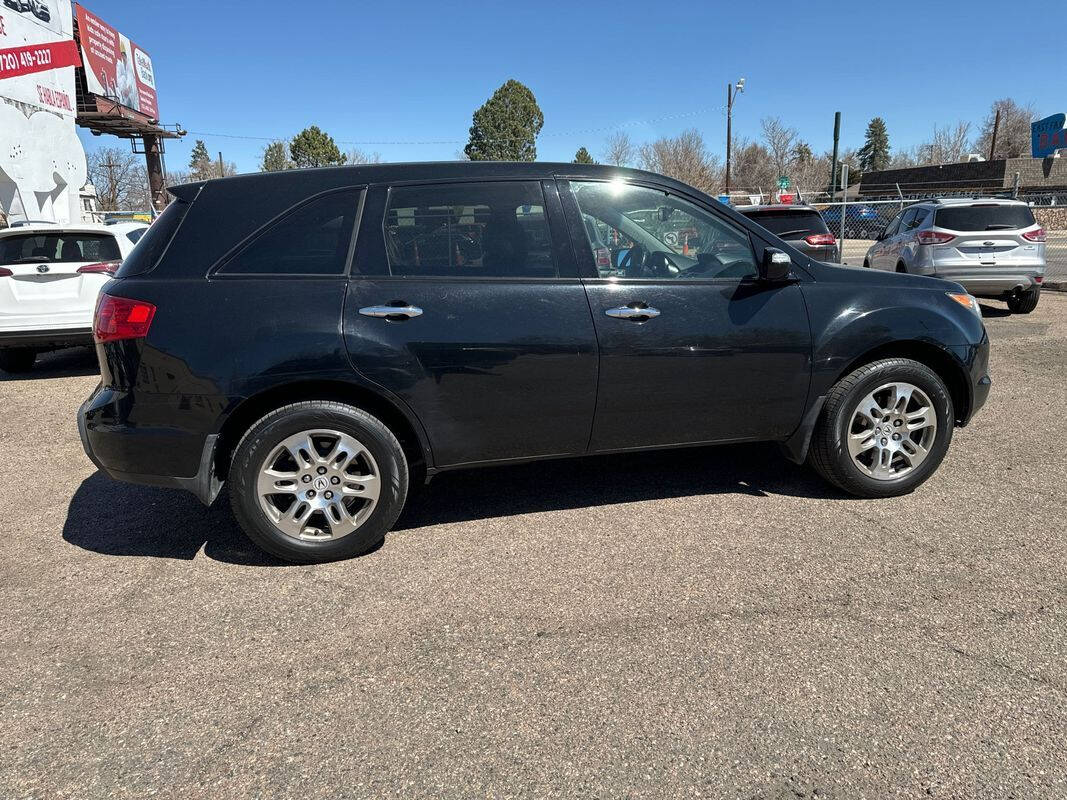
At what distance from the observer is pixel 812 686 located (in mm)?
2492

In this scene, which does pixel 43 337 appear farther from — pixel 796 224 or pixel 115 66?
pixel 115 66

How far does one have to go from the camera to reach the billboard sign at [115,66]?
34094 millimetres

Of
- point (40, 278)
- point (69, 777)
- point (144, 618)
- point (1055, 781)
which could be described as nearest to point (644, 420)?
point (1055, 781)

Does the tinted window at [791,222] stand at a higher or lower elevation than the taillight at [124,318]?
higher

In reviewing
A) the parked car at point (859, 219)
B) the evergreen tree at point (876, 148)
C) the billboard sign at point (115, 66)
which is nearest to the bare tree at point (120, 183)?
the billboard sign at point (115, 66)

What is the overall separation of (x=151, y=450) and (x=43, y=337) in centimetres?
516

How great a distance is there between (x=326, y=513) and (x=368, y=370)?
0.71m

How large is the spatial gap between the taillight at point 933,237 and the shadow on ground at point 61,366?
10.6m

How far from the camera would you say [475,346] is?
11.3ft

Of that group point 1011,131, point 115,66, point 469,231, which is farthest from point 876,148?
point 469,231

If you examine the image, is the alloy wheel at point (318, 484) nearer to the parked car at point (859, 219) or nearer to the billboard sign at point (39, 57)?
the billboard sign at point (39, 57)

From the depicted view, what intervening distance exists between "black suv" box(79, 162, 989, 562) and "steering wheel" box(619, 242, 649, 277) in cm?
1

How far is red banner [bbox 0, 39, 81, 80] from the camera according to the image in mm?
17000

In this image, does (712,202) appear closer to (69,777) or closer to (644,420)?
(644,420)
